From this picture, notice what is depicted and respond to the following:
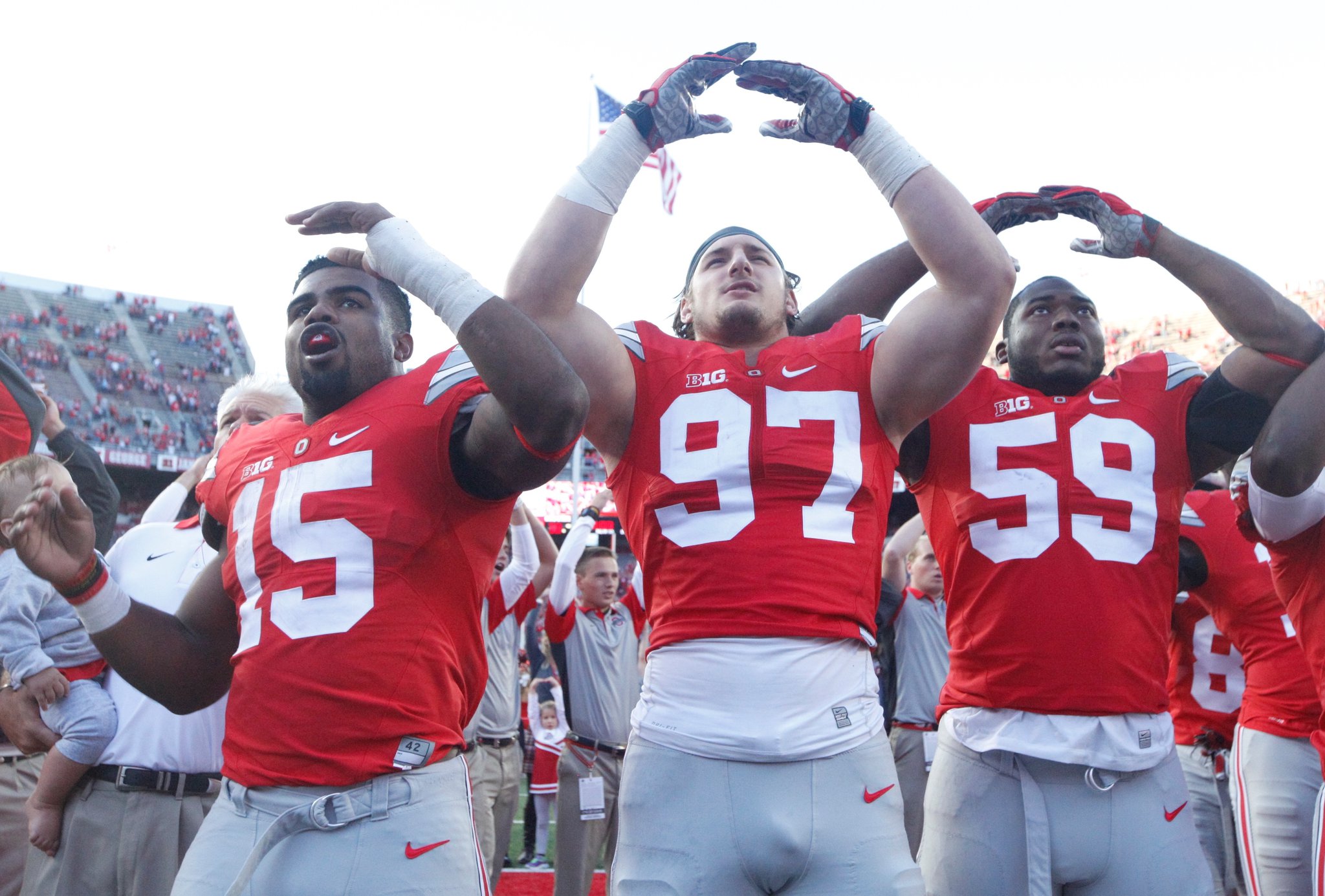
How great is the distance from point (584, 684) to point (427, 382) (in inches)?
164

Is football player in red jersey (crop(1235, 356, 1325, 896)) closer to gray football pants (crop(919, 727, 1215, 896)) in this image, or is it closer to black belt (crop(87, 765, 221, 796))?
gray football pants (crop(919, 727, 1215, 896))

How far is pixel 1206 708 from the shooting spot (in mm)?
4133

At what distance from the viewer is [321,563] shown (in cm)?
212

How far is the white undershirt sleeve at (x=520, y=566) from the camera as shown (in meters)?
5.88

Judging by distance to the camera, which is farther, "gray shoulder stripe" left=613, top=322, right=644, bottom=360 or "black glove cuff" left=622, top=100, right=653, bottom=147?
"gray shoulder stripe" left=613, top=322, right=644, bottom=360

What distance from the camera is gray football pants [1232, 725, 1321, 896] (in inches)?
119

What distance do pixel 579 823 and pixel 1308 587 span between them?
3.93 metres

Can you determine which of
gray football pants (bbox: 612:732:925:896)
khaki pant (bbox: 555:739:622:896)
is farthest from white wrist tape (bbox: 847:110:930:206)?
khaki pant (bbox: 555:739:622:896)

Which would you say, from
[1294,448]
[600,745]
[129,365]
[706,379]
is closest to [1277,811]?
[1294,448]

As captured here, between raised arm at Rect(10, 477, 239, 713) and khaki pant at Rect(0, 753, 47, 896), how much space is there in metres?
1.52

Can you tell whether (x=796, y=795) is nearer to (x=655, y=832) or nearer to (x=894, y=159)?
(x=655, y=832)

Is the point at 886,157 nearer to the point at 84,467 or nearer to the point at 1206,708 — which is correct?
the point at 1206,708

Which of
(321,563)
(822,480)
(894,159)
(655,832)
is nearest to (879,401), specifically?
(822,480)

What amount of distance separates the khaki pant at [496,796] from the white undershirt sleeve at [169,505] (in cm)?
186
